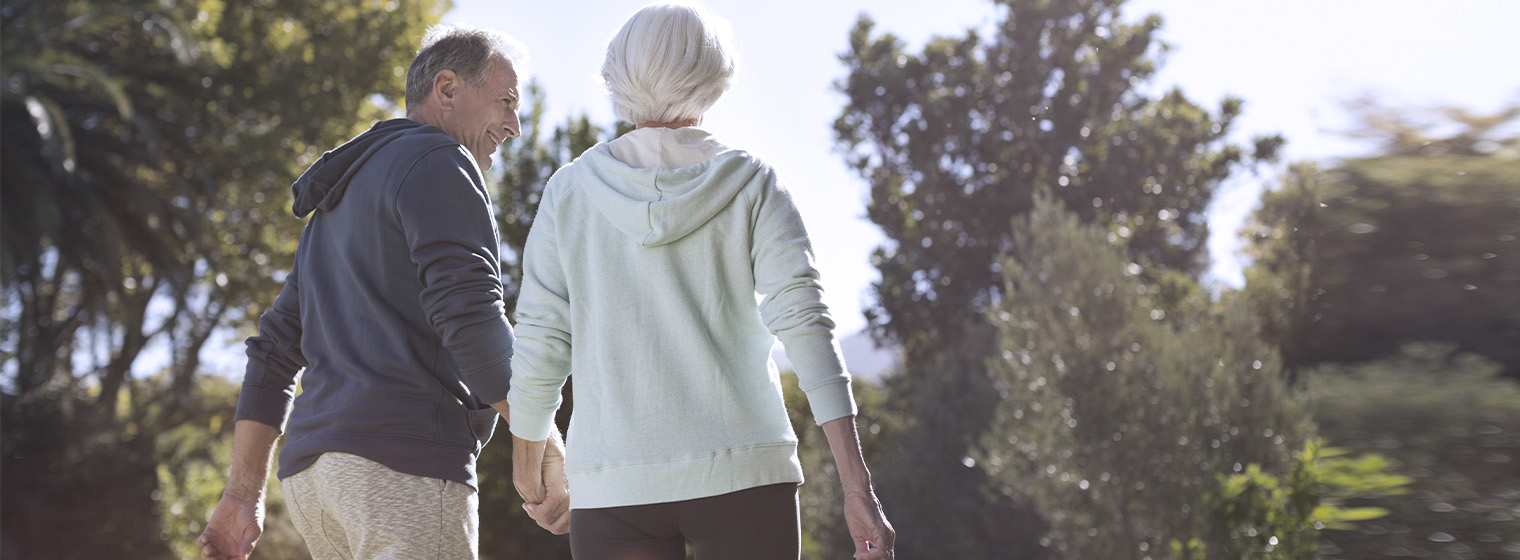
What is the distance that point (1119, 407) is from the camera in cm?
1083

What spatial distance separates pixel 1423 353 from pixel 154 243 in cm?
1753

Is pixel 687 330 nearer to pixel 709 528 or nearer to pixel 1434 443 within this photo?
pixel 709 528

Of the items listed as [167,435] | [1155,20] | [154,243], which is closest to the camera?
[167,435]

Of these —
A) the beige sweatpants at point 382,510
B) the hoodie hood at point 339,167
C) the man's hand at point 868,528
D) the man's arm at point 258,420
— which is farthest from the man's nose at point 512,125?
the man's hand at point 868,528

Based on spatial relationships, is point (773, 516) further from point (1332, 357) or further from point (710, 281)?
point (1332, 357)

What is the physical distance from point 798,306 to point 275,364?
1403mm

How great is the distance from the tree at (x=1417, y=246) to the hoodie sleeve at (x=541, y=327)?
151 cm

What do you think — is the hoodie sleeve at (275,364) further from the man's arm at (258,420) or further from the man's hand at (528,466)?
the man's hand at (528,466)

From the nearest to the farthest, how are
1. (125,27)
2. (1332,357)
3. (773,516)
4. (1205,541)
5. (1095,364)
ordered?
(773,516)
(1332,357)
(1205,541)
(1095,364)
(125,27)

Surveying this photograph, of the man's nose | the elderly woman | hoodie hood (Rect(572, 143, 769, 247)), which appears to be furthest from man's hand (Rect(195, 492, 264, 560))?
hoodie hood (Rect(572, 143, 769, 247))

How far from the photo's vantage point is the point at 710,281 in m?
2.07

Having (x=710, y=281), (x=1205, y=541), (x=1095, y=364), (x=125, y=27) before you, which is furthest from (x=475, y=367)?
(x=125, y=27)

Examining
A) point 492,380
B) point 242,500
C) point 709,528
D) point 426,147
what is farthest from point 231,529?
point 709,528

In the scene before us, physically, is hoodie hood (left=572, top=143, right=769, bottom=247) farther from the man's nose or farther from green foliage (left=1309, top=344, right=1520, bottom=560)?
green foliage (left=1309, top=344, right=1520, bottom=560)
